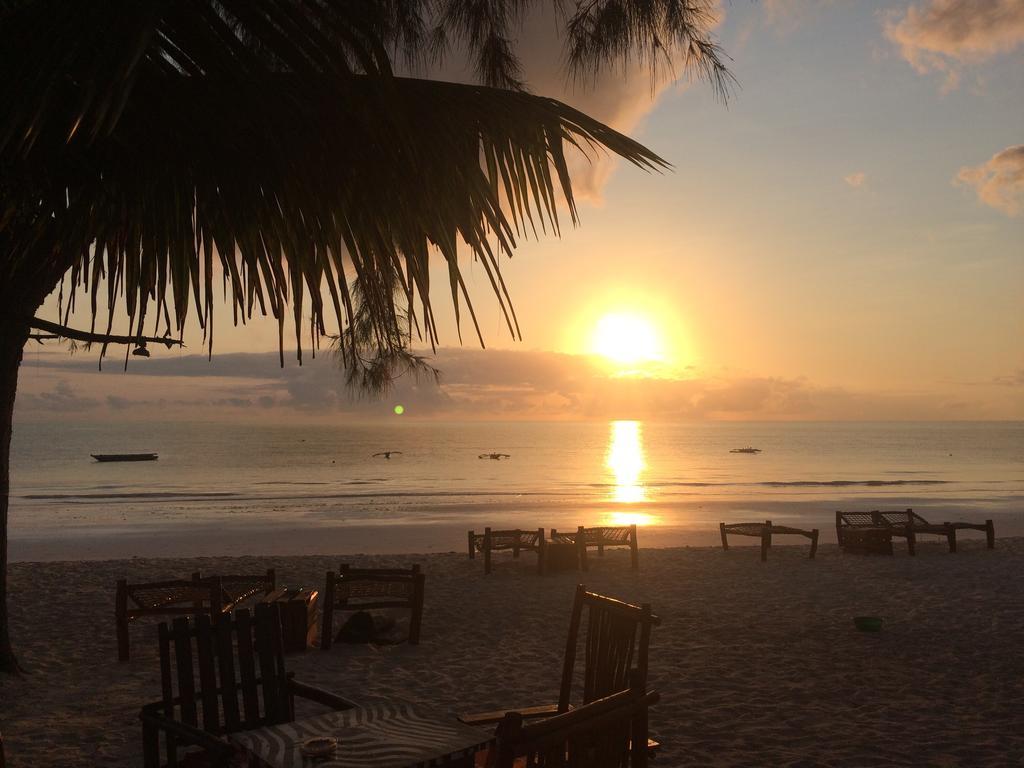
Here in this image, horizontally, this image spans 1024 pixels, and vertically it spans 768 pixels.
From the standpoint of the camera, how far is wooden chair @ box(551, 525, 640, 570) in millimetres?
13062

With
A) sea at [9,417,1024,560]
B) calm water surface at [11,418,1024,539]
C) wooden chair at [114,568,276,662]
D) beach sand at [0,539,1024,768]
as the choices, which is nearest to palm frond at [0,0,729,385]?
beach sand at [0,539,1024,768]

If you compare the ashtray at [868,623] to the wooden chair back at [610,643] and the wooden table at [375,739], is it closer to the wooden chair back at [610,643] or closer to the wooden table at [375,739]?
the wooden chair back at [610,643]

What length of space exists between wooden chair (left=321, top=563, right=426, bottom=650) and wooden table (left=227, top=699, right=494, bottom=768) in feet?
16.0

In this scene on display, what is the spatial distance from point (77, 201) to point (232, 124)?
1.78 ft

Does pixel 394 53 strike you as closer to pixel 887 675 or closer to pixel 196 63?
pixel 196 63

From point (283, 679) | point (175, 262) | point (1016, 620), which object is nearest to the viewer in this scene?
point (175, 262)

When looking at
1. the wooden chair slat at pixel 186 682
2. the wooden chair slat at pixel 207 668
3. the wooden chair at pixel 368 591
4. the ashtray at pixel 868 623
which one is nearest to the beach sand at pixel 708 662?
the ashtray at pixel 868 623

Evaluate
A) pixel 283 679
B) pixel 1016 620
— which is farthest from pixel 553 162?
pixel 1016 620

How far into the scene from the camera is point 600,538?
529 inches

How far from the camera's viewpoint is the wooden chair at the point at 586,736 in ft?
7.81

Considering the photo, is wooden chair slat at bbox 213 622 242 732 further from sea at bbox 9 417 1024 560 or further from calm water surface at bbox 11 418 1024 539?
calm water surface at bbox 11 418 1024 539

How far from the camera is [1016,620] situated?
9141mm

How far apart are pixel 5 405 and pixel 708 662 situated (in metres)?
6.37

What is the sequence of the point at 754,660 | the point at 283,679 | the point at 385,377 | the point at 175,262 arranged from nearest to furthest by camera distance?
the point at 175,262 < the point at 283,679 < the point at 754,660 < the point at 385,377
